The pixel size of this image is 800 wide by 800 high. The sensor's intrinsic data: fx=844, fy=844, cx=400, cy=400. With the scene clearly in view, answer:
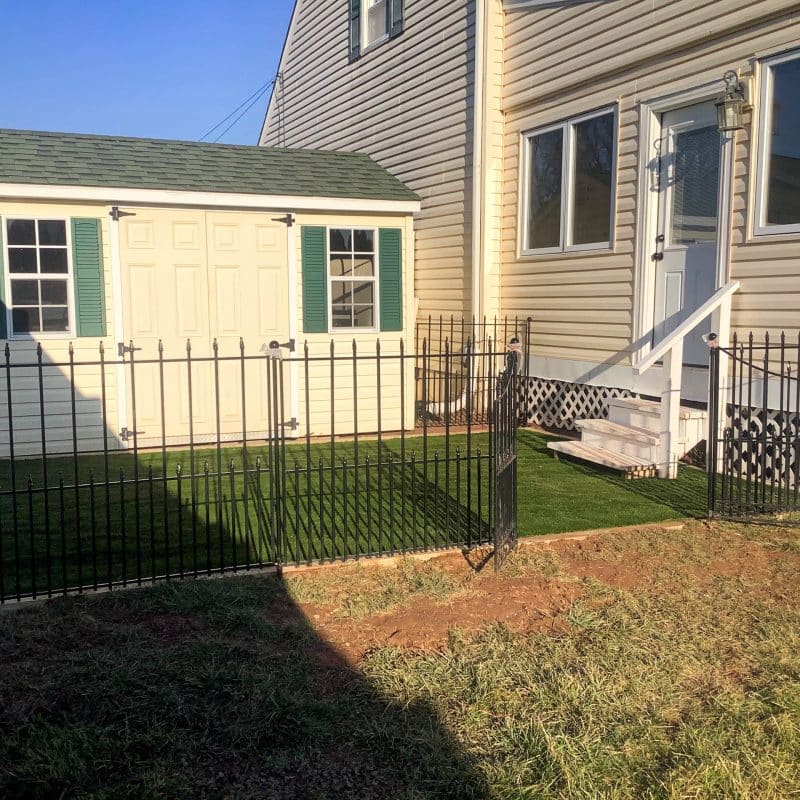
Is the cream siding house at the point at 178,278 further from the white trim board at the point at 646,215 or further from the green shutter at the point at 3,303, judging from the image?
the white trim board at the point at 646,215

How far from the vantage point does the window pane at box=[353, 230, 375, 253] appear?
11.0m

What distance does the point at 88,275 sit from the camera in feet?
31.6

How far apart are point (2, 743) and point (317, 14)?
16587mm

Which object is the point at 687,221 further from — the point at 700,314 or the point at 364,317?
the point at 364,317

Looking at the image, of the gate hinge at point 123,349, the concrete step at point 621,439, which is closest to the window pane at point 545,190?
the concrete step at point 621,439

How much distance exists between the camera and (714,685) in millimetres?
3967

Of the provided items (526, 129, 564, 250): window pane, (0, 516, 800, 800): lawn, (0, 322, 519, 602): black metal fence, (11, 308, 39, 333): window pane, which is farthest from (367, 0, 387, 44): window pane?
(0, 516, 800, 800): lawn

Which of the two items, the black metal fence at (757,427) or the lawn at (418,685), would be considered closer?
the lawn at (418,685)

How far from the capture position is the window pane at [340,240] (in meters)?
10.9

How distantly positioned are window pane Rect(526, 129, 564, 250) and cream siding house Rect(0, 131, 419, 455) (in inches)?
65.8

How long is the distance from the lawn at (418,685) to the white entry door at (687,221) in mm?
3793

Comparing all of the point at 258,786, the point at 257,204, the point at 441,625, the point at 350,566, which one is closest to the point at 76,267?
the point at 257,204

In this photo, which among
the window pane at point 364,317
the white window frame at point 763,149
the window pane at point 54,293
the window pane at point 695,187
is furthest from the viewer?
the window pane at point 364,317

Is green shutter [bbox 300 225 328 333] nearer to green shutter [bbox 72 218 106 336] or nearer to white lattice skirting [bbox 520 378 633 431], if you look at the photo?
green shutter [bbox 72 218 106 336]
